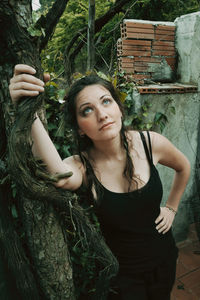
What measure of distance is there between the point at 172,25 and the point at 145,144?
77.1 inches

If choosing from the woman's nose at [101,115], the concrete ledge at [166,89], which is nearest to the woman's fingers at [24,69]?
the woman's nose at [101,115]

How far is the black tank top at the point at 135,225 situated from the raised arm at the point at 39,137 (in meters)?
0.26

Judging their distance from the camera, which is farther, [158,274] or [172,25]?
[172,25]

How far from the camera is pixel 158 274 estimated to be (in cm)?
167

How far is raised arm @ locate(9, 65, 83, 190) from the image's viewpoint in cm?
92

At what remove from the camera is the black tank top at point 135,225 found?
1.53 metres

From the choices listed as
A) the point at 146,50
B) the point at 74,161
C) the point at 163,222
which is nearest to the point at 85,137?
the point at 74,161

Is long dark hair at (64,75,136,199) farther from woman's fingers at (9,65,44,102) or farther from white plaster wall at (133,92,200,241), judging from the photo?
white plaster wall at (133,92,200,241)

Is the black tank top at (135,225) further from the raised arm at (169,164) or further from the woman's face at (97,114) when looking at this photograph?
the woman's face at (97,114)

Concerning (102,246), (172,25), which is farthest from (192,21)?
(102,246)

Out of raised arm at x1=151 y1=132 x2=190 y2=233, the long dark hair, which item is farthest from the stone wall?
the long dark hair

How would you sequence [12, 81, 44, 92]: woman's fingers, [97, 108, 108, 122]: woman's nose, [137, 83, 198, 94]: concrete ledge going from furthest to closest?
1. [137, 83, 198, 94]: concrete ledge
2. [97, 108, 108, 122]: woman's nose
3. [12, 81, 44, 92]: woman's fingers

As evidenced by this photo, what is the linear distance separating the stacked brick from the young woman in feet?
3.90

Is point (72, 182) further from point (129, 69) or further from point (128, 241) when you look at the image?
point (129, 69)
